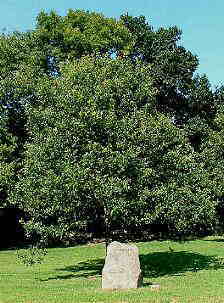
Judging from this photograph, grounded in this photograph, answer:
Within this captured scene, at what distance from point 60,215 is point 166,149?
20.0 ft

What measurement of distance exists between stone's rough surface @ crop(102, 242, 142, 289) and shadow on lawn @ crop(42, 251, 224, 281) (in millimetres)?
5252

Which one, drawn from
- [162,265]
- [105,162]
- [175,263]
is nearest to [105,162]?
[105,162]

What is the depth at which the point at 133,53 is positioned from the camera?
174 feet

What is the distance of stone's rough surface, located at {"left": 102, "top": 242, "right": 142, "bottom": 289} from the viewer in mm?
20484

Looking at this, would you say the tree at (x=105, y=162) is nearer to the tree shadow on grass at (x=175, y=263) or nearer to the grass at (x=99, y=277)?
the grass at (x=99, y=277)

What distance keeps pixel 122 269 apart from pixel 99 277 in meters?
5.28

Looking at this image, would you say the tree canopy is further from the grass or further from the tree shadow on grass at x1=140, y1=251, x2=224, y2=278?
the tree shadow on grass at x1=140, y1=251, x2=224, y2=278

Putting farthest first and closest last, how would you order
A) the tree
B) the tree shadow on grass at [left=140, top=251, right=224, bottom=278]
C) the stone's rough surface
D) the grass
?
1. the tree shadow on grass at [left=140, top=251, right=224, bottom=278]
2. the tree
3. the stone's rough surface
4. the grass

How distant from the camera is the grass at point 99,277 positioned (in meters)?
18.6

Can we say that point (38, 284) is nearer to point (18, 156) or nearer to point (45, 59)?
point (18, 156)

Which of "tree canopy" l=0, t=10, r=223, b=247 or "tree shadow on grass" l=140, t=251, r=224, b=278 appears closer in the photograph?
"tree canopy" l=0, t=10, r=223, b=247

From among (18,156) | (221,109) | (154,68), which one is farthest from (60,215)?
(154,68)

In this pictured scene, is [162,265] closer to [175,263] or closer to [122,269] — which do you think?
[175,263]

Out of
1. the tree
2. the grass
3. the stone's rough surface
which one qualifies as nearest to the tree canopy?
the tree
